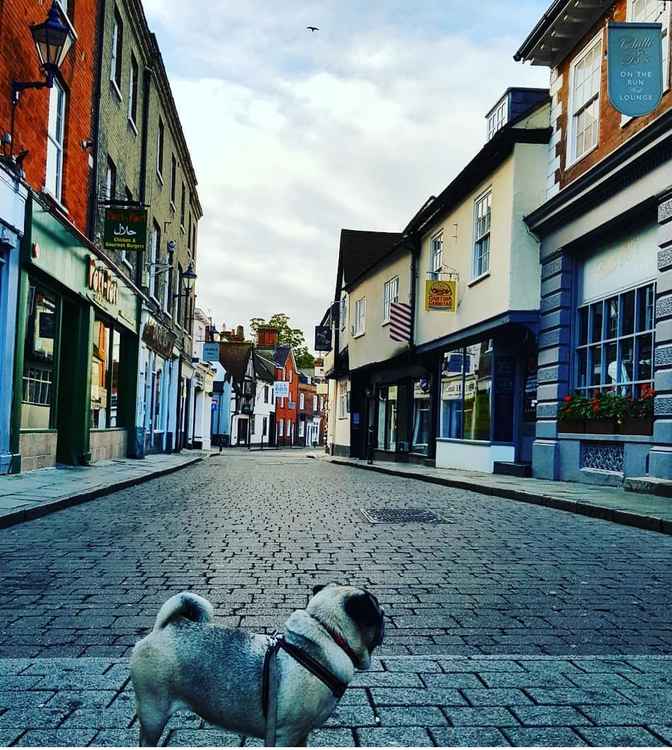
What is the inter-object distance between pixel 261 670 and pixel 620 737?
4.99 ft

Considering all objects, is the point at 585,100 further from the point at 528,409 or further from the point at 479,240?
the point at 528,409

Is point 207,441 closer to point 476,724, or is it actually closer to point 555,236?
point 555,236

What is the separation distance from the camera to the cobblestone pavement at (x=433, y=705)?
3.01m

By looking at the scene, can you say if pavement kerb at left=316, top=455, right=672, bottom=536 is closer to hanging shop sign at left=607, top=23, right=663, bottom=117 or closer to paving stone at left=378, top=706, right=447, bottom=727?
hanging shop sign at left=607, top=23, right=663, bottom=117

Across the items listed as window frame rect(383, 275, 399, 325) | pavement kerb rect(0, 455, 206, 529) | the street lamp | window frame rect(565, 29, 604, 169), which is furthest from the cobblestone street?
window frame rect(383, 275, 399, 325)

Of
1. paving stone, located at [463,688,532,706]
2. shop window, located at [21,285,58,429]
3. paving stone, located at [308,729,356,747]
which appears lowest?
paving stone, located at [308,729,356,747]

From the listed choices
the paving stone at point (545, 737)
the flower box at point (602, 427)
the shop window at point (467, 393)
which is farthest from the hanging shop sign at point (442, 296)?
the paving stone at point (545, 737)

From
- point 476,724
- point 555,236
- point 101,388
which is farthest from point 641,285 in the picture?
point 101,388

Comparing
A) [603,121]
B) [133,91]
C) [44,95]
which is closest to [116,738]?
[44,95]

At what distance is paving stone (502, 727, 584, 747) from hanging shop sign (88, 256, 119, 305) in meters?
15.0

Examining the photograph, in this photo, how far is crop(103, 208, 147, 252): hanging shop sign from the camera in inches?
679

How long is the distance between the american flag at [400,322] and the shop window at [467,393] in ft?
9.18

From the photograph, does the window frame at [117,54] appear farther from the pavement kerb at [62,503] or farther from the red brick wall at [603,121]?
the red brick wall at [603,121]

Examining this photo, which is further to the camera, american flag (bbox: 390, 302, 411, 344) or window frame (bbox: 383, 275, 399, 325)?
window frame (bbox: 383, 275, 399, 325)
